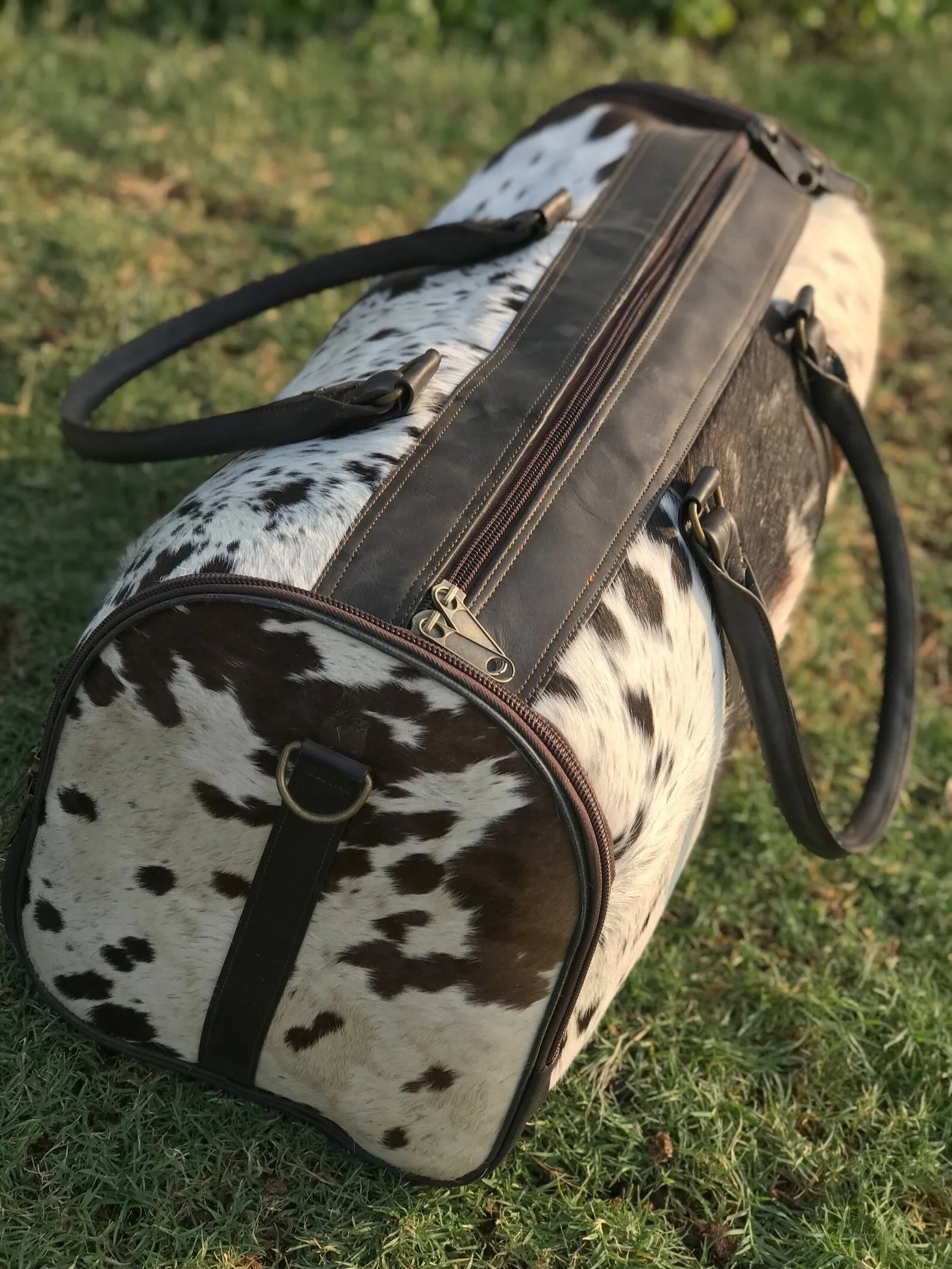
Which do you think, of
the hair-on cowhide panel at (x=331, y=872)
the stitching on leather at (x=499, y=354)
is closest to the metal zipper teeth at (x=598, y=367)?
the stitching on leather at (x=499, y=354)

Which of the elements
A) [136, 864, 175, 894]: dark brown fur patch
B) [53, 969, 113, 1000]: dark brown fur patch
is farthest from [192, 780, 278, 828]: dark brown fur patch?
[53, 969, 113, 1000]: dark brown fur patch

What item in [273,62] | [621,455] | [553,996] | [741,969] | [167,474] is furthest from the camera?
[273,62]

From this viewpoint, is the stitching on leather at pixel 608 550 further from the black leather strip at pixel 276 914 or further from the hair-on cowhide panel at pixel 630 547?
the black leather strip at pixel 276 914

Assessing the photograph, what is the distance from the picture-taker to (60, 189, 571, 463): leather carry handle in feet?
5.40

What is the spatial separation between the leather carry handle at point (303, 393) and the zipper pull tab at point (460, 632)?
1.08 ft

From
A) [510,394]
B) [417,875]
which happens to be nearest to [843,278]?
[510,394]

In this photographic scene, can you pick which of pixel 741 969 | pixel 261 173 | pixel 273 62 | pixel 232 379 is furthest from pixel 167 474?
pixel 273 62

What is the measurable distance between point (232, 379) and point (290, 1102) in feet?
5.66

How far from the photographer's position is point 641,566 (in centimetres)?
161

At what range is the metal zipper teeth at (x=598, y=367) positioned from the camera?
4.93ft

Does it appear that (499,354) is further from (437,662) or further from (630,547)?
(437,662)

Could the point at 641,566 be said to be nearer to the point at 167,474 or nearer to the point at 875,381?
the point at 167,474

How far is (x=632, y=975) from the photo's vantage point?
6.99ft

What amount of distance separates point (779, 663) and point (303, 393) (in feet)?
2.51
